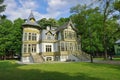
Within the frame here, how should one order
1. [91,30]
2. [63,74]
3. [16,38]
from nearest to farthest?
[63,74] < [91,30] < [16,38]

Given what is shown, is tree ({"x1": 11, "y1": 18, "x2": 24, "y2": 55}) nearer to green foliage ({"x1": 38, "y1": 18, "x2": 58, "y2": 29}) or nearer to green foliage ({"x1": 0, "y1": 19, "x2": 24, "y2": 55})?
green foliage ({"x1": 0, "y1": 19, "x2": 24, "y2": 55})

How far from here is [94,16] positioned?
4184cm

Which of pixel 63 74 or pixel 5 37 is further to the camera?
pixel 5 37

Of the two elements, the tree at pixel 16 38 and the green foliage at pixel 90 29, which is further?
the tree at pixel 16 38

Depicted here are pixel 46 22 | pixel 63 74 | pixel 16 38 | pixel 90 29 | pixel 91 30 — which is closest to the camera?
pixel 63 74

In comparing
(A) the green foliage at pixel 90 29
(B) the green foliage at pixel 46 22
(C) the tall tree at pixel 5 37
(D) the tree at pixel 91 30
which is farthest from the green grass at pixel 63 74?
(B) the green foliage at pixel 46 22

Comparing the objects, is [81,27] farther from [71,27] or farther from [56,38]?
[56,38]

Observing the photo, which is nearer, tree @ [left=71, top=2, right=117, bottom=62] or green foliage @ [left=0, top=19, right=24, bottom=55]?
tree @ [left=71, top=2, right=117, bottom=62]

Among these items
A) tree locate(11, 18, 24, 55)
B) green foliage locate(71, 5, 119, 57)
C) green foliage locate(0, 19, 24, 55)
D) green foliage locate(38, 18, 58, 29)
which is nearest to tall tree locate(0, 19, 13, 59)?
green foliage locate(0, 19, 24, 55)

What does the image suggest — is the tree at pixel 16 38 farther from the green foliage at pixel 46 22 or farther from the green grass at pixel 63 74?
the green grass at pixel 63 74

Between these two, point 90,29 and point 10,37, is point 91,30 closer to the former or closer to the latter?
point 90,29

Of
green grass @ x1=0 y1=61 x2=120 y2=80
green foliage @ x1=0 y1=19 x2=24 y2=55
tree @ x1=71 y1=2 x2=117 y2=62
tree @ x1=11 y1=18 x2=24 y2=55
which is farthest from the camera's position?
tree @ x1=11 y1=18 x2=24 y2=55

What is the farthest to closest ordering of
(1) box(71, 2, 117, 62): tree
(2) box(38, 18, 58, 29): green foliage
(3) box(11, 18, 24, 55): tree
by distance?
(2) box(38, 18, 58, 29): green foliage → (3) box(11, 18, 24, 55): tree → (1) box(71, 2, 117, 62): tree

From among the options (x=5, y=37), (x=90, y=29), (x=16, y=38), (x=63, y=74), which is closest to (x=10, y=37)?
(x=5, y=37)
